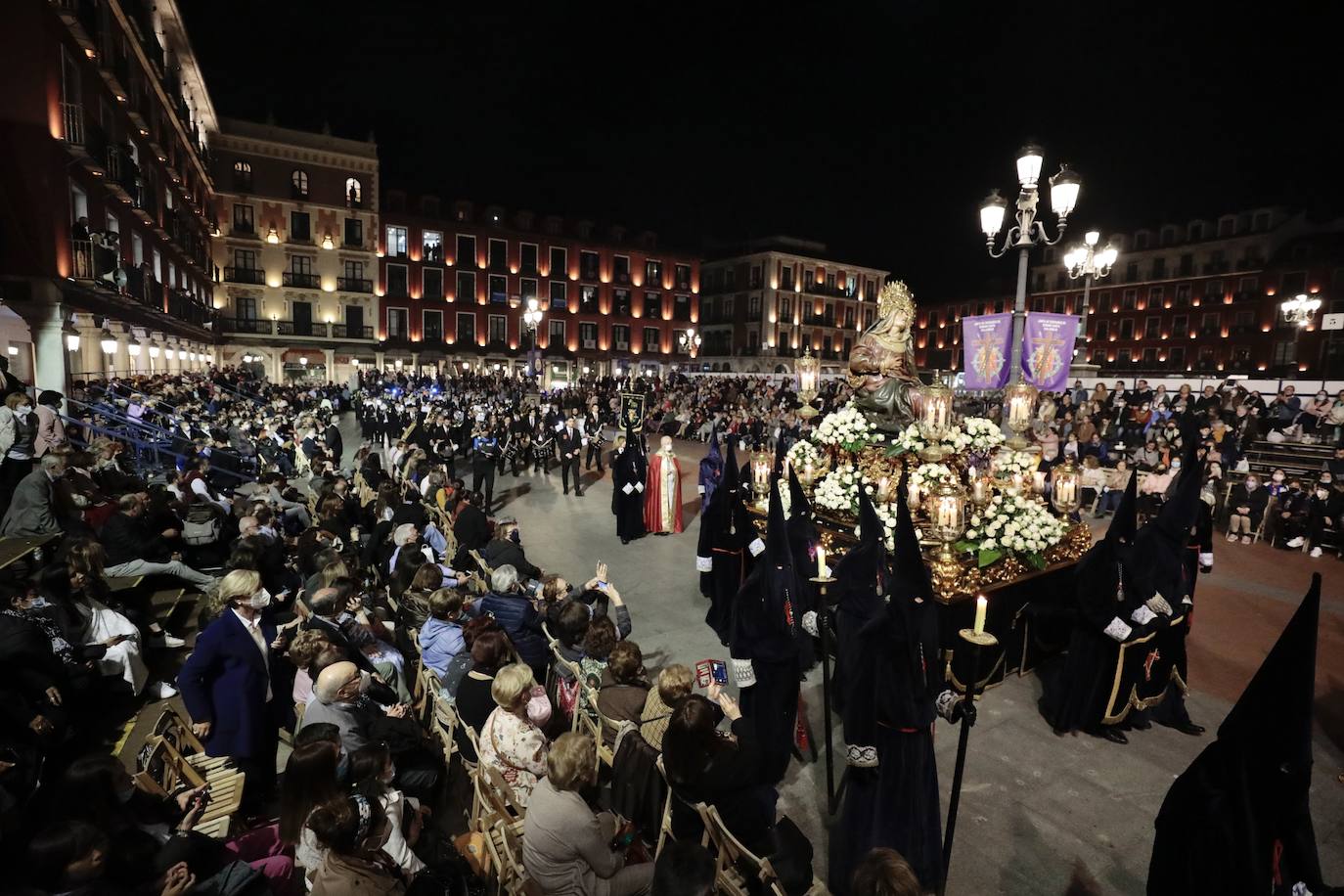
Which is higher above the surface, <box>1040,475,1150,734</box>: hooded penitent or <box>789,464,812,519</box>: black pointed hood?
<box>789,464,812,519</box>: black pointed hood

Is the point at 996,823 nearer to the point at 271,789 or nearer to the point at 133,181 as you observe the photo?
the point at 271,789

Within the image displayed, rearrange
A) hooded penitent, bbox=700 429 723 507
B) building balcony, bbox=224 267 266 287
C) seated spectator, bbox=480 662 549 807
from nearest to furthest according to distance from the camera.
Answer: seated spectator, bbox=480 662 549 807
hooded penitent, bbox=700 429 723 507
building balcony, bbox=224 267 266 287

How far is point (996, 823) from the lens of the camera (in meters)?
4.43

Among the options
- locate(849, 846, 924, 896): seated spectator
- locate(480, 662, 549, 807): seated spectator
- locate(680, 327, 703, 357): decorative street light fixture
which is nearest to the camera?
locate(849, 846, 924, 896): seated spectator

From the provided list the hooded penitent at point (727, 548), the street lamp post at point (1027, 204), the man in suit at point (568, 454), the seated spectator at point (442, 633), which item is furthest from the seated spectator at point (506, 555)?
the man in suit at point (568, 454)

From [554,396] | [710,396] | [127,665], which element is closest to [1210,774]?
[127,665]

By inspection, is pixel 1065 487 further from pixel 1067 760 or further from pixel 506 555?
pixel 506 555

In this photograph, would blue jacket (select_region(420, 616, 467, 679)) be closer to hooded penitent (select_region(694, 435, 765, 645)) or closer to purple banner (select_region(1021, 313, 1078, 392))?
hooded penitent (select_region(694, 435, 765, 645))

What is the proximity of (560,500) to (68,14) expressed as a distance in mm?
15245

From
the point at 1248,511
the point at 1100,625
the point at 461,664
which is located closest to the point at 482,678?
the point at 461,664

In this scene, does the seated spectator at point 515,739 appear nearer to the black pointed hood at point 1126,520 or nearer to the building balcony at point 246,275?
the black pointed hood at point 1126,520

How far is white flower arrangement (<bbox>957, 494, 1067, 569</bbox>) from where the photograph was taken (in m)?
6.43

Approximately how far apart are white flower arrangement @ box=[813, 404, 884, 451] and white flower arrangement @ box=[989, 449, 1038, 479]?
1.48 meters

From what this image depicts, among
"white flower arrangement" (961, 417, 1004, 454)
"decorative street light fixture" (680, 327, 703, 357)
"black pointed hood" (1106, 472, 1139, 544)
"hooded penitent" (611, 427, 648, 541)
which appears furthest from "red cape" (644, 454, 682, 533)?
"decorative street light fixture" (680, 327, 703, 357)
